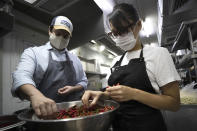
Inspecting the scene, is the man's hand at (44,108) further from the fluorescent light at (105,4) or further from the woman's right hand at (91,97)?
the fluorescent light at (105,4)

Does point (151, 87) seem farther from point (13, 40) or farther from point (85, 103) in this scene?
point (13, 40)

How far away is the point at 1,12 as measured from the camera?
1341 mm

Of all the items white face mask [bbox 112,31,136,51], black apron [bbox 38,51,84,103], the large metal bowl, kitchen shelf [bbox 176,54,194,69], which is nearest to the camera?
the large metal bowl

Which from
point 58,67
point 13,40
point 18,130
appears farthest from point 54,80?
point 13,40

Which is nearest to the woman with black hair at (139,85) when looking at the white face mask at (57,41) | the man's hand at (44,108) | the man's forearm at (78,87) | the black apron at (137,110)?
the black apron at (137,110)

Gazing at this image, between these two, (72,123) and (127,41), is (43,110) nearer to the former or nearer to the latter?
(72,123)

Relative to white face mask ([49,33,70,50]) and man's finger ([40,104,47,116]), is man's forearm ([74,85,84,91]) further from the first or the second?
man's finger ([40,104,47,116])

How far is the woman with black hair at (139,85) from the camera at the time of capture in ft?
2.40

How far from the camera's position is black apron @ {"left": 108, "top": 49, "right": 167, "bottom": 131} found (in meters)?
0.75

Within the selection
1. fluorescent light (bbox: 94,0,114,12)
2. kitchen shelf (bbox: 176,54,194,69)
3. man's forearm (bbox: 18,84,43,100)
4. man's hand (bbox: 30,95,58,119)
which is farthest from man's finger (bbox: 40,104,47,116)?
fluorescent light (bbox: 94,0,114,12)

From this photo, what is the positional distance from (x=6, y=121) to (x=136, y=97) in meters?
0.67

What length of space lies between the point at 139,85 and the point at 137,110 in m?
0.13

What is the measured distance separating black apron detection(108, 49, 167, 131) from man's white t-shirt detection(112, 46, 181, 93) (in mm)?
27

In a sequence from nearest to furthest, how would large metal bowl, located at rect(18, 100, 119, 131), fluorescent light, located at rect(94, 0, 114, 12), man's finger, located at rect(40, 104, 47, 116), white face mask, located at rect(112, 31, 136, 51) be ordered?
large metal bowl, located at rect(18, 100, 119, 131) < man's finger, located at rect(40, 104, 47, 116) < white face mask, located at rect(112, 31, 136, 51) < fluorescent light, located at rect(94, 0, 114, 12)
